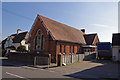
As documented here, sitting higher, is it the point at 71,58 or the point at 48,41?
the point at 48,41

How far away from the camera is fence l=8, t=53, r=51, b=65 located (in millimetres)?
17489

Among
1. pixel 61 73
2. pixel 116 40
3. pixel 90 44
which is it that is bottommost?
pixel 61 73

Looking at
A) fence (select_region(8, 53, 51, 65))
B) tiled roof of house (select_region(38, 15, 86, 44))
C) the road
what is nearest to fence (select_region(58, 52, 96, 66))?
fence (select_region(8, 53, 51, 65))

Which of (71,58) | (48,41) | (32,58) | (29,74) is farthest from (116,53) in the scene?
(29,74)

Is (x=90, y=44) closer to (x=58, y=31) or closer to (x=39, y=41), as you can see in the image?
(x=58, y=31)

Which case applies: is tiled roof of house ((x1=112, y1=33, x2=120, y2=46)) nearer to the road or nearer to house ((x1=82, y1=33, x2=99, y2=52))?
house ((x1=82, y1=33, x2=99, y2=52))

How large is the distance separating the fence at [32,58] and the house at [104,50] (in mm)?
15687

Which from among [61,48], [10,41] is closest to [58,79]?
[61,48]

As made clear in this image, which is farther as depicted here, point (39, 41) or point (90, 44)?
point (90, 44)

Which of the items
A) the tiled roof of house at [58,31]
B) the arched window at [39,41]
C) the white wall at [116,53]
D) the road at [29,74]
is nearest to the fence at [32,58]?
the arched window at [39,41]

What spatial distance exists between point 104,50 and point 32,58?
1820 cm

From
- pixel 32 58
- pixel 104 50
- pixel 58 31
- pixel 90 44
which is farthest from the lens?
pixel 90 44

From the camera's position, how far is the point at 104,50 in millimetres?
28578

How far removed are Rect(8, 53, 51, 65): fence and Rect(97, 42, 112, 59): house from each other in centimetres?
1569
